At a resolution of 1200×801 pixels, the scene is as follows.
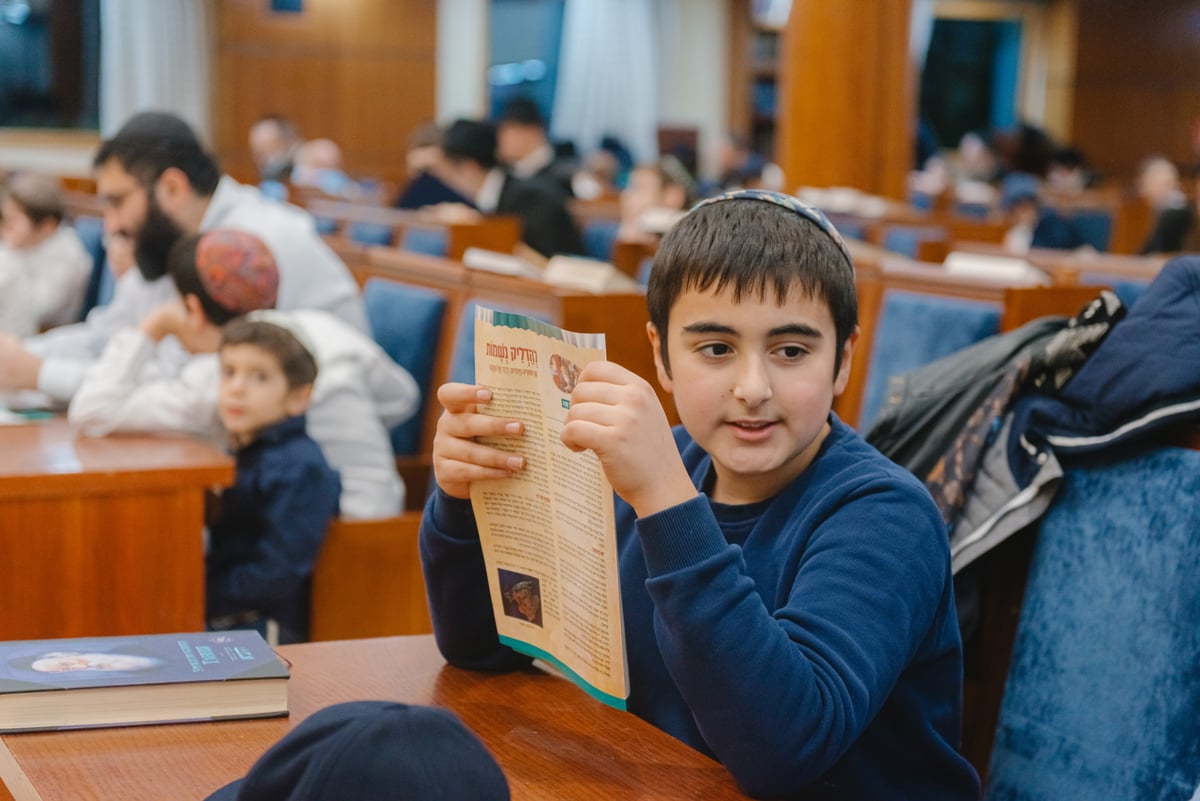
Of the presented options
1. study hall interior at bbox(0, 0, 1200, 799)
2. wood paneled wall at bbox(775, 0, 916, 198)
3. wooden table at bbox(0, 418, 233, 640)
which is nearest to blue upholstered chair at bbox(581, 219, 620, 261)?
study hall interior at bbox(0, 0, 1200, 799)

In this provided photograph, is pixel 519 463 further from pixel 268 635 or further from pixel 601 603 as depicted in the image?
pixel 268 635

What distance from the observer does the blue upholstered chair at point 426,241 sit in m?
5.58

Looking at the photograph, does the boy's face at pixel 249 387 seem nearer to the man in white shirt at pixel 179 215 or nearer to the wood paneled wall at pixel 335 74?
the man in white shirt at pixel 179 215

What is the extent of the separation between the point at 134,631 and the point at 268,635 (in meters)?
0.36

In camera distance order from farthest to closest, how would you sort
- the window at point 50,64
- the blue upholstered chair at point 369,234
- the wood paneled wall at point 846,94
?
1. the window at point 50,64
2. the wood paneled wall at point 846,94
3. the blue upholstered chair at point 369,234

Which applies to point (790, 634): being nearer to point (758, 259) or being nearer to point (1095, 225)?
point (758, 259)

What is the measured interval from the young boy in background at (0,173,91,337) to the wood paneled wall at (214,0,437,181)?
8.52 m

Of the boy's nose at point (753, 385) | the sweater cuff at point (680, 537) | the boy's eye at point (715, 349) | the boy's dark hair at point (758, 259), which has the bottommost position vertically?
the sweater cuff at point (680, 537)

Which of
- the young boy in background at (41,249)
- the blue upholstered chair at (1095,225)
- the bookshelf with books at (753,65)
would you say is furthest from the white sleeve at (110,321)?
the bookshelf with books at (753,65)

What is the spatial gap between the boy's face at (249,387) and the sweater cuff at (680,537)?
1.68 meters

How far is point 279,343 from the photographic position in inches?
109

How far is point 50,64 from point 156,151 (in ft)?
34.5

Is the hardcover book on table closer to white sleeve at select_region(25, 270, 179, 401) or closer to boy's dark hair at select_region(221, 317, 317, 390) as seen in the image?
boy's dark hair at select_region(221, 317, 317, 390)

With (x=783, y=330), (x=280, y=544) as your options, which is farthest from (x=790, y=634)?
(x=280, y=544)
